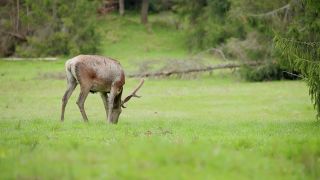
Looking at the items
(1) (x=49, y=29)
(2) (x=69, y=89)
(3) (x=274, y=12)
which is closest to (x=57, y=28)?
(1) (x=49, y=29)

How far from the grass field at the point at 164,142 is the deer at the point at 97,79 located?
0.59 metres

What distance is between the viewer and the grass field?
901 centimetres

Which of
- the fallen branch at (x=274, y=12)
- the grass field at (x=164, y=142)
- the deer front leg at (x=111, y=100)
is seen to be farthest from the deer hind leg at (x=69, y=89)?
the fallen branch at (x=274, y=12)

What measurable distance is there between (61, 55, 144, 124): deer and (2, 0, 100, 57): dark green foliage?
29407mm

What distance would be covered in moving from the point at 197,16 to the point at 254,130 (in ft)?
136

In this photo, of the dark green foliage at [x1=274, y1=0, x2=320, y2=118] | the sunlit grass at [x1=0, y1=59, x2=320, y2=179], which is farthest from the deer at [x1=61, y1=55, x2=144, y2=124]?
the dark green foliage at [x1=274, y1=0, x2=320, y2=118]

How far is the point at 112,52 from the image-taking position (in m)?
51.8

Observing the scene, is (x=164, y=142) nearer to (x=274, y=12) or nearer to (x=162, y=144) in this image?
(x=162, y=144)

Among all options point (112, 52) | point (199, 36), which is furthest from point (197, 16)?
point (112, 52)

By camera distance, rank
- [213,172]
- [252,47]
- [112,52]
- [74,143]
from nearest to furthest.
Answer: [213,172]
[74,143]
[252,47]
[112,52]

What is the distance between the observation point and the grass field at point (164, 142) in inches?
355

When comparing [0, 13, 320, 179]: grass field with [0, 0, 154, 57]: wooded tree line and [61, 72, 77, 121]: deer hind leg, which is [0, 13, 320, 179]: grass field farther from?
[0, 0, 154, 57]: wooded tree line

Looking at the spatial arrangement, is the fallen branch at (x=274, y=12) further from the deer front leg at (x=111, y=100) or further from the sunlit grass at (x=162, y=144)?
the deer front leg at (x=111, y=100)

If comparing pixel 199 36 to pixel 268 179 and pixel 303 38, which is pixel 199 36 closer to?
pixel 303 38
